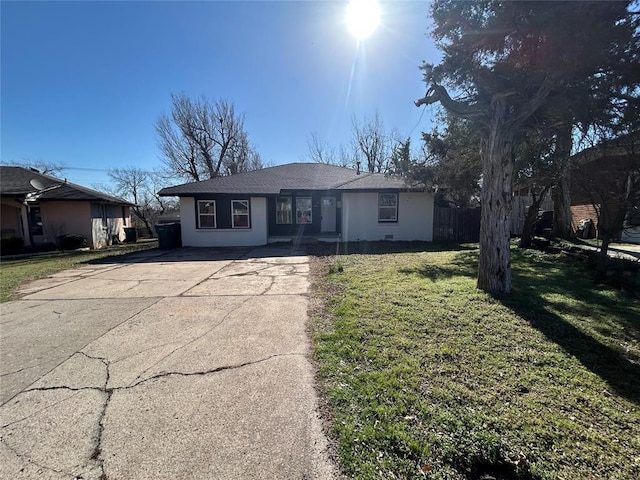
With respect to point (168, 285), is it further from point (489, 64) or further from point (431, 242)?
point (431, 242)

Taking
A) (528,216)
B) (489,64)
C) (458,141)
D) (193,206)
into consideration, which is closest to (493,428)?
(489,64)

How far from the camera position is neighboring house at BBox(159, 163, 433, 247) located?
511 inches

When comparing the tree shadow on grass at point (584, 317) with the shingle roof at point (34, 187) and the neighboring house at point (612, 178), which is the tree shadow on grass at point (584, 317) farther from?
the shingle roof at point (34, 187)

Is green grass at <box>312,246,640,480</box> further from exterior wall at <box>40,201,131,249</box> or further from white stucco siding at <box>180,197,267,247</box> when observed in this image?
exterior wall at <box>40,201,131,249</box>

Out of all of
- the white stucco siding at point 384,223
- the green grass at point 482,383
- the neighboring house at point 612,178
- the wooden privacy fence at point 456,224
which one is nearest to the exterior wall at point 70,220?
the white stucco siding at point 384,223

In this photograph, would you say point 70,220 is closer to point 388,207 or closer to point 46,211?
point 46,211

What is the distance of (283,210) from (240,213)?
2.48 meters

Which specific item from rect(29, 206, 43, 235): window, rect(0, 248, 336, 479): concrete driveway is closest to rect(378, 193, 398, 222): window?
rect(0, 248, 336, 479): concrete driveway

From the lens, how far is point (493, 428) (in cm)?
214

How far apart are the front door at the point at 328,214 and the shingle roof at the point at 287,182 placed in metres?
1.05

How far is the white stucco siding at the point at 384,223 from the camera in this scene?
13.4 meters

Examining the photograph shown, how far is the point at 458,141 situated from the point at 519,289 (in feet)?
17.0

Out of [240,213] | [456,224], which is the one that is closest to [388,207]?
[456,224]

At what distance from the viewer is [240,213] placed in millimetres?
13250
